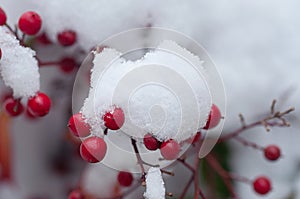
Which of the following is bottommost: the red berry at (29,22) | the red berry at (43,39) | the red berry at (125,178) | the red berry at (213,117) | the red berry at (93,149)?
the red berry at (125,178)

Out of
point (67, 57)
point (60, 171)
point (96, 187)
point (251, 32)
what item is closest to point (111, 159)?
point (67, 57)

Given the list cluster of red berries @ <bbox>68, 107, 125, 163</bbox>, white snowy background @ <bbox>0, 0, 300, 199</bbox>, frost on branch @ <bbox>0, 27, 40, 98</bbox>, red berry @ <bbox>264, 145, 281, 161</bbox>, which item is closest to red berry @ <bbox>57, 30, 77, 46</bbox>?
white snowy background @ <bbox>0, 0, 300, 199</bbox>

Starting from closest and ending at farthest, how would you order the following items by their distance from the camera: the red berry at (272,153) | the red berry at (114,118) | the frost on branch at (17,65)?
the red berry at (114,118)
the frost on branch at (17,65)
the red berry at (272,153)

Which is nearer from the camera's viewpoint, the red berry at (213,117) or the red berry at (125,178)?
the red berry at (213,117)

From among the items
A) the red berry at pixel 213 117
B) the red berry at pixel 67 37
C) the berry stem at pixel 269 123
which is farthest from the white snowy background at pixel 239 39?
the red berry at pixel 213 117

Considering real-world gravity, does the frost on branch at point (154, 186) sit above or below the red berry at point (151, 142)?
below

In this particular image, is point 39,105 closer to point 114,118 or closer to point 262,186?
point 114,118

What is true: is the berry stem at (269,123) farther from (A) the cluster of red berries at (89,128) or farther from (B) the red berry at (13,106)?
(B) the red berry at (13,106)
